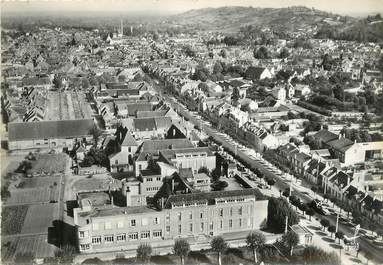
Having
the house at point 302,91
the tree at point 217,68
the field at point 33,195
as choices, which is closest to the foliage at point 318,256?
the field at point 33,195

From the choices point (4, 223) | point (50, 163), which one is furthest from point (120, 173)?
point (4, 223)

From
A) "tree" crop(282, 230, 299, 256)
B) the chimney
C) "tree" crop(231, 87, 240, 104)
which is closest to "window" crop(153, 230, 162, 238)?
the chimney

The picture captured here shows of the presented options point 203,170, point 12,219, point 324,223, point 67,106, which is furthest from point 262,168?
point 67,106

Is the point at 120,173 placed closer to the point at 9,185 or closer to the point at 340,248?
the point at 9,185

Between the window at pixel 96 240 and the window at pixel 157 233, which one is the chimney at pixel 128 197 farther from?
the window at pixel 96 240

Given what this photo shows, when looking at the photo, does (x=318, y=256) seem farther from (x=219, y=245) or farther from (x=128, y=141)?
(x=128, y=141)

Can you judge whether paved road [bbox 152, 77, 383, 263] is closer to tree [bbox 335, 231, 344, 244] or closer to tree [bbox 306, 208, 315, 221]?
tree [bbox 306, 208, 315, 221]
